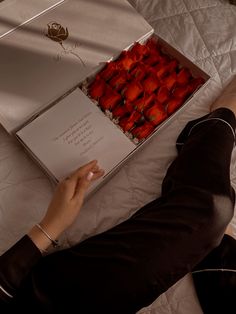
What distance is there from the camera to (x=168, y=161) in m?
0.87

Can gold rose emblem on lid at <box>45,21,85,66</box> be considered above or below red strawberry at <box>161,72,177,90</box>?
above

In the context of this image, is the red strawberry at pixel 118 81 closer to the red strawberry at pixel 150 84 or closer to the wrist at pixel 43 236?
the red strawberry at pixel 150 84

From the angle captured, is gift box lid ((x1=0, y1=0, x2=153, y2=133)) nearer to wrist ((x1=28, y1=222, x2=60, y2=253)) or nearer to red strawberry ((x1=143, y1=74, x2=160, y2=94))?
red strawberry ((x1=143, y1=74, x2=160, y2=94))

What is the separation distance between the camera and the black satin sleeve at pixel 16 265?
0.62 metres

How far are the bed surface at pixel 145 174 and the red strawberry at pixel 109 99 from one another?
14 centimetres

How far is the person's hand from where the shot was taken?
677 millimetres

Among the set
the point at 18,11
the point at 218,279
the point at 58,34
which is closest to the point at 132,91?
the point at 58,34

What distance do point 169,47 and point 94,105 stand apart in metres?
0.27

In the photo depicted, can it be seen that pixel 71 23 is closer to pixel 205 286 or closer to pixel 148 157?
pixel 148 157

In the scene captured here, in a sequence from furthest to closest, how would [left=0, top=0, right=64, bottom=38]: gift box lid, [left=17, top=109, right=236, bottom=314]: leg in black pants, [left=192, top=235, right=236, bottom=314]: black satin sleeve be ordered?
[left=0, top=0, right=64, bottom=38]: gift box lid, [left=192, top=235, right=236, bottom=314]: black satin sleeve, [left=17, top=109, right=236, bottom=314]: leg in black pants

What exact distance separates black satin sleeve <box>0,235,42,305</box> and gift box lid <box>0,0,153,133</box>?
0.92 feet

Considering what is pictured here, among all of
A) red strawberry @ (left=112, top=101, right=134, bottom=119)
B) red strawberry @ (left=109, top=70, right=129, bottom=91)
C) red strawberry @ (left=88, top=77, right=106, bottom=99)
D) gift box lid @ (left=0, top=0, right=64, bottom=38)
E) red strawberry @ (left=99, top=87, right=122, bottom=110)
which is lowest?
red strawberry @ (left=112, top=101, right=134, bottom=119)

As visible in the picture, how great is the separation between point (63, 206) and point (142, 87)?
0.37 meters

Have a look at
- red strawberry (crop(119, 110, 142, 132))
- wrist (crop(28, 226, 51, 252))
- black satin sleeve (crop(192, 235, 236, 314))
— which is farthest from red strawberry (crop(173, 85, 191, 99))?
wrist (crop(28, 226, 51, 252))
